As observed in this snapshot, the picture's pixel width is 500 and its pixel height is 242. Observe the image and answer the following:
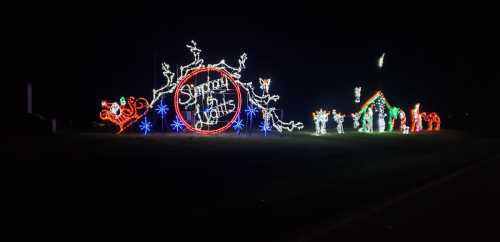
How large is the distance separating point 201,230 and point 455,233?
346 centimetres

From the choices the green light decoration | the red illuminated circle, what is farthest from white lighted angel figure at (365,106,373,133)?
the red illuminated circle

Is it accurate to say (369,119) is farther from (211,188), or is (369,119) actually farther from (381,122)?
(211,188)

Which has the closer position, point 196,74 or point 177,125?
point 196,74

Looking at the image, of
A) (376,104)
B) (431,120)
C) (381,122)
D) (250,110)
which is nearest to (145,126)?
(250,110)

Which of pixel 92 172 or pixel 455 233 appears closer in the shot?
pixel 455 233

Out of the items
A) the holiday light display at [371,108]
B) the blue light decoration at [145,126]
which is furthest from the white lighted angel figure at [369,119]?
the blue light decoration at [145,126]

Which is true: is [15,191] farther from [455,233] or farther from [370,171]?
[370,171]

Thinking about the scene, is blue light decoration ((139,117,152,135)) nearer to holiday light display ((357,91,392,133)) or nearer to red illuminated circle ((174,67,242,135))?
red illuminated circle ((174,67,242,135))

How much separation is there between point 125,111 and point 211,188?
2499cm

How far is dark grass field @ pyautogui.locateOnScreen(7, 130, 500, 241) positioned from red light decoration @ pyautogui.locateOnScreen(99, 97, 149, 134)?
14.4m

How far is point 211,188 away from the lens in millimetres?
12031

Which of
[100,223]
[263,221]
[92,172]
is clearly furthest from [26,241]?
[92,172]

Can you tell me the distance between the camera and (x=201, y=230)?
26.2ft

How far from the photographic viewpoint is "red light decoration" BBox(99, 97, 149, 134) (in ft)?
116
